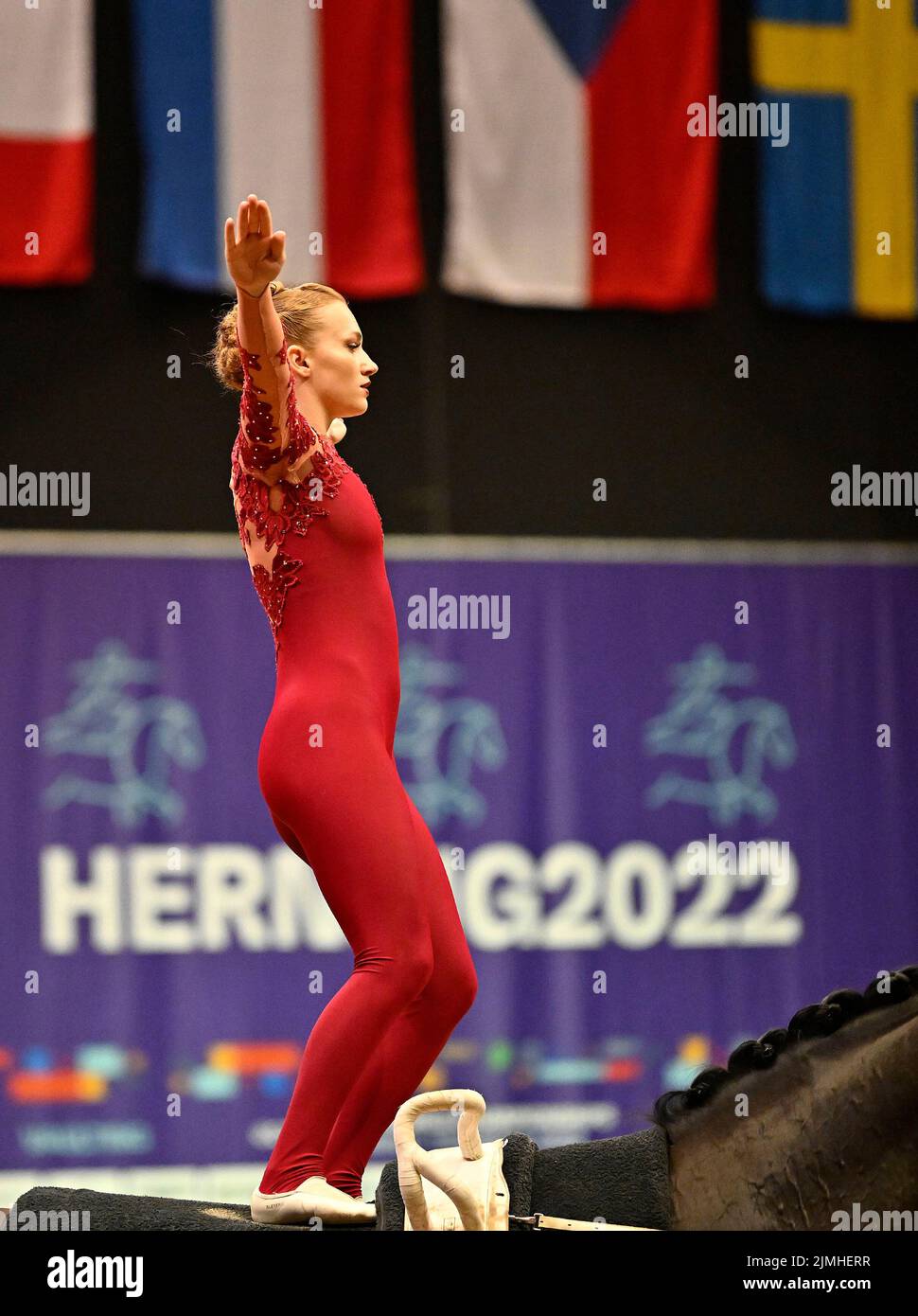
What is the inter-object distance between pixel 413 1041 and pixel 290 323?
1.18 m

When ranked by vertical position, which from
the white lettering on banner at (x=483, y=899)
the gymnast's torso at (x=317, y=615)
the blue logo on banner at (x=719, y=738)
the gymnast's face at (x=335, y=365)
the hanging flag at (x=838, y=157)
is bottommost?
the white lettering on banner at (x=483, y=899)

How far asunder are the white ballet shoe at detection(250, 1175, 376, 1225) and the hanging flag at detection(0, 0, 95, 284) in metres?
4.31

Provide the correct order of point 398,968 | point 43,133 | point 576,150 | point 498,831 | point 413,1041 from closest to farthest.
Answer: point 398,968 < point 413,1041 < point 43,133 < point 498,831 < point 576,150

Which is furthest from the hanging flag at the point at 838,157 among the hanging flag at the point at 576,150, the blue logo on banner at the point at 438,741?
the blue logo on banner at the point at 438,741

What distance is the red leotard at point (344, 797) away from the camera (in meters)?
2.75

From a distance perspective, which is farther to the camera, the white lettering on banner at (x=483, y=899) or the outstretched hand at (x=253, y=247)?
the white lettering on banner at (x=483, y=899)

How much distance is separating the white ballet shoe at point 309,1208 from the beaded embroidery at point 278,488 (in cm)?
84

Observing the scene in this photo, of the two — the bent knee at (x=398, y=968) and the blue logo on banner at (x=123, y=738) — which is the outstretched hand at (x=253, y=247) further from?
the blue logo on banner at (x=123, y=738)

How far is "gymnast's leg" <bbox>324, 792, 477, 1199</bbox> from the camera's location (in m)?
2.79

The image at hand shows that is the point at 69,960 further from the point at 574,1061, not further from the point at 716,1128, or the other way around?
the point at 716,1128

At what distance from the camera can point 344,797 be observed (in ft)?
9.12

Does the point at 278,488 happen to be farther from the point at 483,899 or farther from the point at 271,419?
the point at 483,899

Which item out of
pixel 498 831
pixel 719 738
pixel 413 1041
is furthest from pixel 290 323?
pixel 719 738

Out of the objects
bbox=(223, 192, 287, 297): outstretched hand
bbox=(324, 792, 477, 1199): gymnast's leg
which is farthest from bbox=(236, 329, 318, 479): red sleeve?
bbox=(324, 792, 477, 1199): gymnast's leg
